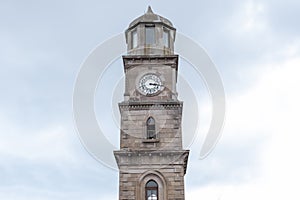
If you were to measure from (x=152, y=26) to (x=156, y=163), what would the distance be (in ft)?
37.0

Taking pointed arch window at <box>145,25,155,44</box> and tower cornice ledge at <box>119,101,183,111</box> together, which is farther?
pointed arch window at <box>145,25,155,44</box>

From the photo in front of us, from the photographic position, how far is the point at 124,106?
125 feet

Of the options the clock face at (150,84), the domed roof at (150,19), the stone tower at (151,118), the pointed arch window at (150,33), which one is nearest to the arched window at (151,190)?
the stone tower at (151,118)

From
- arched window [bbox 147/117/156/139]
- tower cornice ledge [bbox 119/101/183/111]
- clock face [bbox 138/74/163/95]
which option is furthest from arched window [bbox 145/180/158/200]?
clock face [bbox 138/74/163/95]

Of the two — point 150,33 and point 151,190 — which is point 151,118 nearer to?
point 151,190

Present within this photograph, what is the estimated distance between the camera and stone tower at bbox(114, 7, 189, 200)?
35656mm

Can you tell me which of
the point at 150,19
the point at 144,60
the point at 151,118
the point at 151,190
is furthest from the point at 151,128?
the point at 150,19

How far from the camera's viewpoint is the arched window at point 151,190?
35.4 m

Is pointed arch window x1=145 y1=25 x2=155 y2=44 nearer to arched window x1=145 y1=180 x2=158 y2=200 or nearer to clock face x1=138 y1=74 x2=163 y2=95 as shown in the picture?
clock face x1=138 y1=74 x2=163 y2=95

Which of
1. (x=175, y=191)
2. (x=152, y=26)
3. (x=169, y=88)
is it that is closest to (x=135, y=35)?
(x=152, y=26)

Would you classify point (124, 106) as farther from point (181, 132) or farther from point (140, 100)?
point (181, 132)

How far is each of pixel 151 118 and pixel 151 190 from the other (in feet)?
17.6

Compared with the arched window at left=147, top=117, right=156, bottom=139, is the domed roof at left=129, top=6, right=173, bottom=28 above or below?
above

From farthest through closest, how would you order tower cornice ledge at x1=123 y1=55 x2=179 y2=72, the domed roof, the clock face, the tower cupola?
the domed roof < the tower cupola < tower cornice ledge at x1=123 y1=55 x2=179 y2=72 < the clock face
